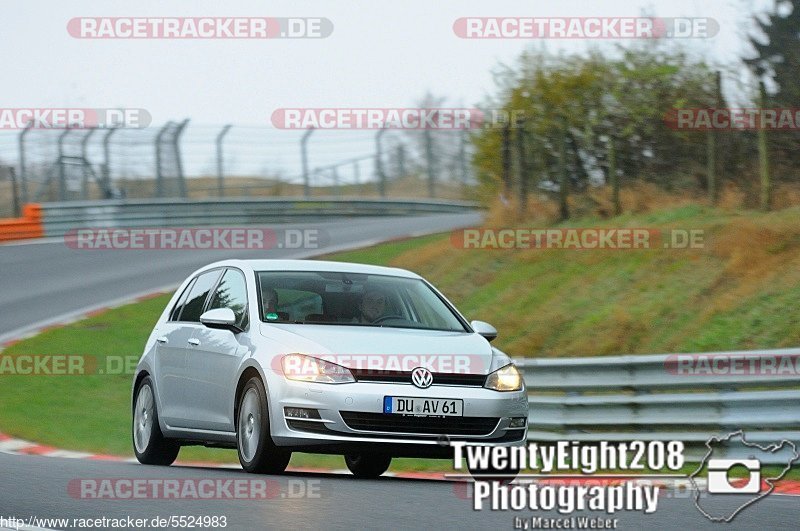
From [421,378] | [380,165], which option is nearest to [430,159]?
[380,165]

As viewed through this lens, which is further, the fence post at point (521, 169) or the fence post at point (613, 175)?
the fence post at point (521, 169)

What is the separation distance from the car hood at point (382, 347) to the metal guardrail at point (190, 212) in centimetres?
2220

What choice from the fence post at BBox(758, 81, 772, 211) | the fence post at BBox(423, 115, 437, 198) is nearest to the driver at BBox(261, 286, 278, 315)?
the fence post at BBox(758, 81, 772, 211)

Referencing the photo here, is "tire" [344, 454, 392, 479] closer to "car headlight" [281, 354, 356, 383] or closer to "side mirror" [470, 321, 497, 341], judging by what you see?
"side mirror" [470, 321, 497, 341]

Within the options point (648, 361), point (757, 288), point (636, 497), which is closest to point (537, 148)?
point (757, 288)

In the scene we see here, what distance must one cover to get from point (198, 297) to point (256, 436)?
208 centimetres

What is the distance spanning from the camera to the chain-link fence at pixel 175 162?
33.2 meters

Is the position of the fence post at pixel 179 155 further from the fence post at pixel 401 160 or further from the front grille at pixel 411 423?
the front grille at pixel 411 423

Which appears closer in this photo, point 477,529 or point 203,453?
point 477,529

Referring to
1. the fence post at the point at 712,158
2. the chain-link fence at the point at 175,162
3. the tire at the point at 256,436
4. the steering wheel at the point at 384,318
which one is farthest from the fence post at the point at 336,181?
the tire at the point at 256,436

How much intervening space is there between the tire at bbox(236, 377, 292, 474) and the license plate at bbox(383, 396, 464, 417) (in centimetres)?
77

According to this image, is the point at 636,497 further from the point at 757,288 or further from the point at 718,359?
the point at 757,288

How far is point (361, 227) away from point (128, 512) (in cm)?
2492

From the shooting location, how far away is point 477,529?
22.7 feet
